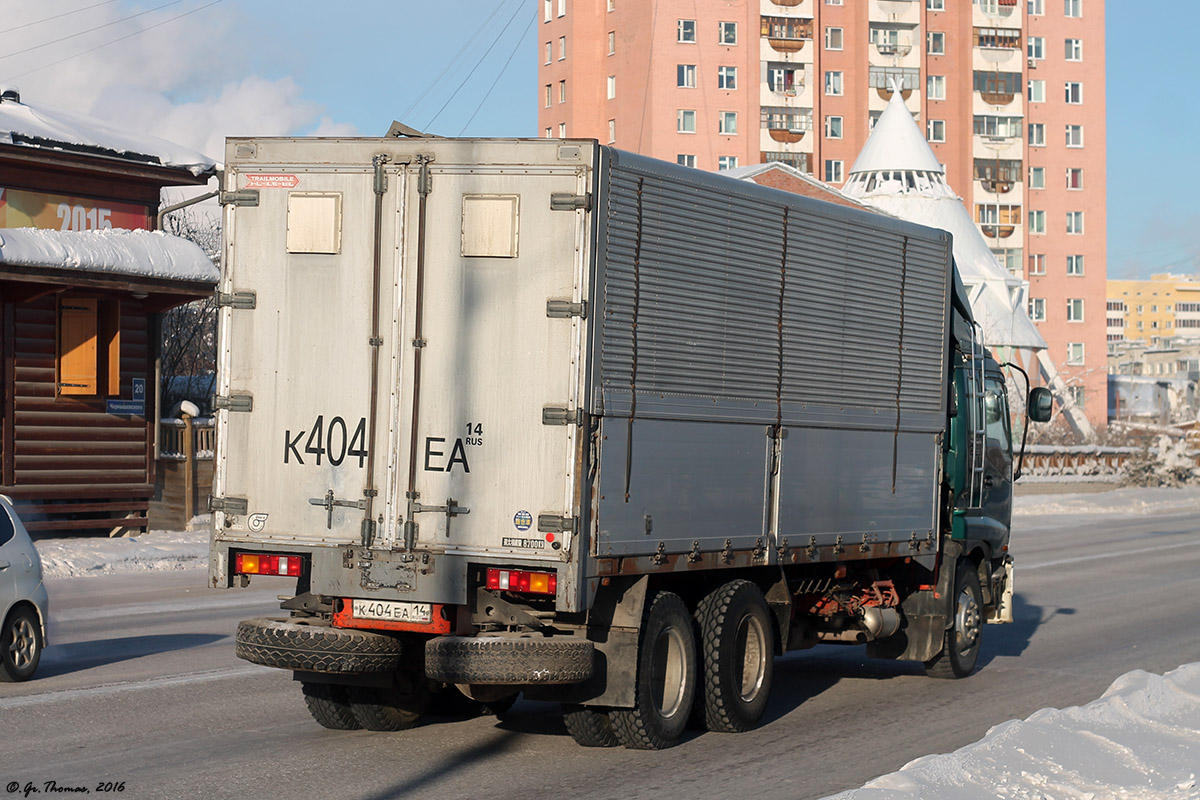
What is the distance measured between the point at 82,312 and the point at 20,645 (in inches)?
591

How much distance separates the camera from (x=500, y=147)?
838cm

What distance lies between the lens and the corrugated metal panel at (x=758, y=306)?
858 cm

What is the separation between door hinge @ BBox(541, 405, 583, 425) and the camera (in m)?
8.12

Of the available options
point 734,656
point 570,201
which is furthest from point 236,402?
point 734,656

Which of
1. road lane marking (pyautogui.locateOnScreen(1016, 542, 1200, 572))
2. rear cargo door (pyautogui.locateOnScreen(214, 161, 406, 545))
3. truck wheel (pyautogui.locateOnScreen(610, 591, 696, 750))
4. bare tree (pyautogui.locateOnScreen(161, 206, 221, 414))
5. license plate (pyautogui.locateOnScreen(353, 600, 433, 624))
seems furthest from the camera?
bare tree (pyautogui.locateOnScreen(161, 206, 221, 414))

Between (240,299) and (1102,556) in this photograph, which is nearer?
(240,299)

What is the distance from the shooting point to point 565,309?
8203mm

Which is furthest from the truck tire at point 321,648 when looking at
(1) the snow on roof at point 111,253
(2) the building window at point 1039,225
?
(2) the building window at point 1039,225

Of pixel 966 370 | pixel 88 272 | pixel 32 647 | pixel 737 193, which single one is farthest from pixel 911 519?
pixel 88 272

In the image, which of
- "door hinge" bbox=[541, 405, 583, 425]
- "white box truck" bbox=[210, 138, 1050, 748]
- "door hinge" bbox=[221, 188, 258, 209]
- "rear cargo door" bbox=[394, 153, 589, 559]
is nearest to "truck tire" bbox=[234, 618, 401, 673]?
"white box truck" bbox=[210, 138, 1050, 748]

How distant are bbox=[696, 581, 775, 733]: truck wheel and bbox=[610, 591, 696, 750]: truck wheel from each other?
0.18 meters

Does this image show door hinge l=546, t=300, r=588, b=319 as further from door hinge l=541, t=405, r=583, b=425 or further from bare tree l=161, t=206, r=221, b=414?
bare tree l=161, t=206, r=221, b=414

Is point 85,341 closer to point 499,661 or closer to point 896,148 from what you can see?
point 499,661

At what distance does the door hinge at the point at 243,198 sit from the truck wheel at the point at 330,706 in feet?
9.84
